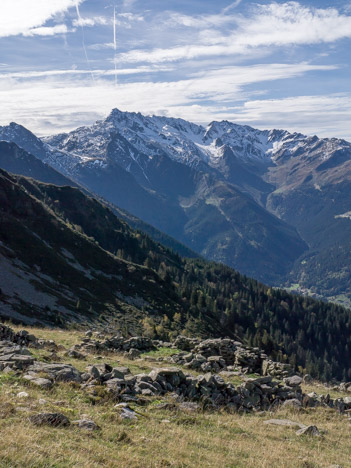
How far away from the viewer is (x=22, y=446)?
12.0 metres

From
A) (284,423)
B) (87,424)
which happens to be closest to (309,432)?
(284,423)

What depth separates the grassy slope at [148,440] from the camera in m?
12.4

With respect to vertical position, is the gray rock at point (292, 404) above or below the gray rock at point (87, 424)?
below

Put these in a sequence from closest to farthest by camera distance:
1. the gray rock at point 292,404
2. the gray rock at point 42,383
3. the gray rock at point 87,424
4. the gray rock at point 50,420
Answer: the gray rock at point 50,420 → the gray rock at point 87,424 → the gray rock at point 42,383 → the gray rock at point 292,404

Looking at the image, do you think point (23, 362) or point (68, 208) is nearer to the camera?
point (23, 362)

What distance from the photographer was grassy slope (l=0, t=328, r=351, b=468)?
12409 millimetres

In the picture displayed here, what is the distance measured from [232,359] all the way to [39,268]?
210ft

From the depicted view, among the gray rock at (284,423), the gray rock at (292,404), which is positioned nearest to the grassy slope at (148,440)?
the gray rock at (284,423)

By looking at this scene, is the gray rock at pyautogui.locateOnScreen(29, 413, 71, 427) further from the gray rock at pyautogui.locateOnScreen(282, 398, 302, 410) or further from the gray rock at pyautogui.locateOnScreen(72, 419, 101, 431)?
the gray rock at pyautogui.locateOnScreen(282, 398, 302, 410)

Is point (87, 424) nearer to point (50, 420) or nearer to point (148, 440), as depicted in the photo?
point (50, 420)

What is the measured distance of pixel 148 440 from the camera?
15250 millimetres

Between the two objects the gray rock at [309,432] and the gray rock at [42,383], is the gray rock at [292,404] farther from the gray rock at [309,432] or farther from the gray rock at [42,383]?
the gray rock at [42,383]

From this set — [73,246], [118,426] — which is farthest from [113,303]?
[118,426]

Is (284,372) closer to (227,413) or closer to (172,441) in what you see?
(227,413)
